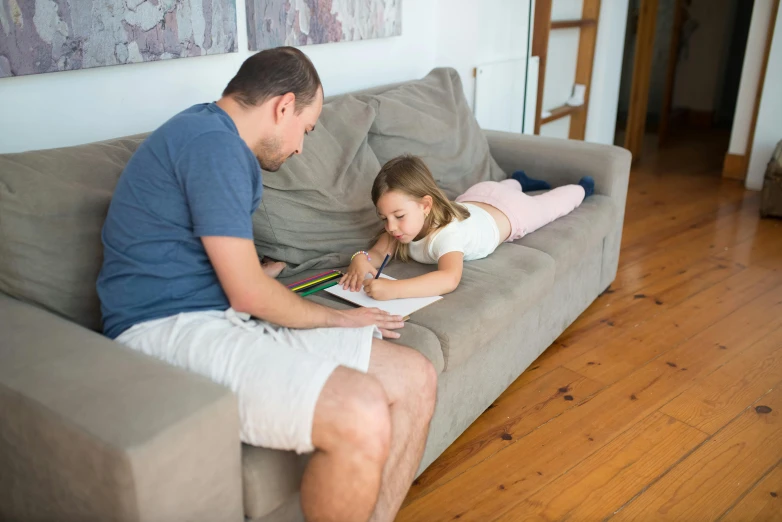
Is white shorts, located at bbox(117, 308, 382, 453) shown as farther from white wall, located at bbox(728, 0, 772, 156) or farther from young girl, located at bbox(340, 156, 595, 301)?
white wall, located at bbox(728, 0, 772, 156)

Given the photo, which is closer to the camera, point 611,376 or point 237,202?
point 237,202

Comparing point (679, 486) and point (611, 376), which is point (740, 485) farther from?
point (611, 376)

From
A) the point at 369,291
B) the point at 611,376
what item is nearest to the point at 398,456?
the point at 369,291

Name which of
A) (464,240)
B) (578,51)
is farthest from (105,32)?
(578,51)

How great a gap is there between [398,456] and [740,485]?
39.7 inches

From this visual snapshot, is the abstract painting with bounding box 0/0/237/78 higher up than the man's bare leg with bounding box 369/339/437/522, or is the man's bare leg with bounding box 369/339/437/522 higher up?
the abstract painting with bounding box 0/0/237/78

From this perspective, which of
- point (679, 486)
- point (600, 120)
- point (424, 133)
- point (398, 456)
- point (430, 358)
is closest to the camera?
point (398, 456)

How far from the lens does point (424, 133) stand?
266 centimetres

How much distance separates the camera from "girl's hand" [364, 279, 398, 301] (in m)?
1.89

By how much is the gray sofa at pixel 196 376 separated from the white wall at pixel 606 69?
1950mm

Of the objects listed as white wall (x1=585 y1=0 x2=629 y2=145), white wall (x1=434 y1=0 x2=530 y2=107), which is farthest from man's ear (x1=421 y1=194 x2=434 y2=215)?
white wall (x1=585 y1=0 x2=629 y2=145)

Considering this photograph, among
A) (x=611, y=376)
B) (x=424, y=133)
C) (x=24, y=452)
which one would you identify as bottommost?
(x=611, y=376)

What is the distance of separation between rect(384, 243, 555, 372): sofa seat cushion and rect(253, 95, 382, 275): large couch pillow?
0.20 meters

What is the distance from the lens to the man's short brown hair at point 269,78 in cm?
150
